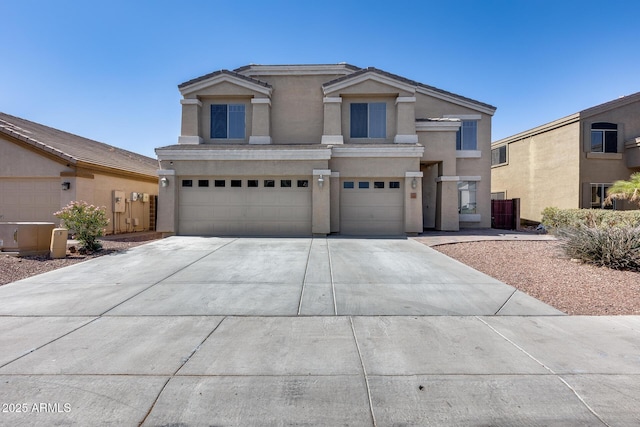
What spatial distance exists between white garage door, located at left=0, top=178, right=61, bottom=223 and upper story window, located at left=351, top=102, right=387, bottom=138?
1352 cm

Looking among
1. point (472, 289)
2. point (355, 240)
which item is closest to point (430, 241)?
point (355, 240)

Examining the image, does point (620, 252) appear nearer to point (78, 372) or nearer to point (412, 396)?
point (412, 396)

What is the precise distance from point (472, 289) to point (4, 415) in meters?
7.14

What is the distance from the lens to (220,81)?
17109 millimetres

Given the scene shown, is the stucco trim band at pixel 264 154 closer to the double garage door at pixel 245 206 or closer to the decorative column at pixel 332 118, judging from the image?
the double garage door at pixel 245 206

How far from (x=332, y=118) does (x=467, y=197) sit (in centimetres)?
873

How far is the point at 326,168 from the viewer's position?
49.0 ft

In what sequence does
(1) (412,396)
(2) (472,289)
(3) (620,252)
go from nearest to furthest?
(1) (412,396) → (2) (472,289) → (3) (620,252)

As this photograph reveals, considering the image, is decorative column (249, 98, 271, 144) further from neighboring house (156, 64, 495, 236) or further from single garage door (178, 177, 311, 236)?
single garage door (178, 177, 311, 236)

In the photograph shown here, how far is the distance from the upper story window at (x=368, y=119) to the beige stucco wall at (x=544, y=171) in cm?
1172

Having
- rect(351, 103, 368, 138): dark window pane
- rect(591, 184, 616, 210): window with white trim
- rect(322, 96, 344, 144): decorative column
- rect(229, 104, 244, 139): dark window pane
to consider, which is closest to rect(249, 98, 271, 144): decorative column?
rect(229, 104, 244, 139): dark window pane

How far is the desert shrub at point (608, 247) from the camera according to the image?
338 inches

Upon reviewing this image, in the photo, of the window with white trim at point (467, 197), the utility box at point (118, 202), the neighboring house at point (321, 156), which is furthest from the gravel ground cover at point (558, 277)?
the utility box at point (118, 202)

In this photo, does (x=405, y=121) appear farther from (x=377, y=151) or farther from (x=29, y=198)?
(x=29, y=198)
